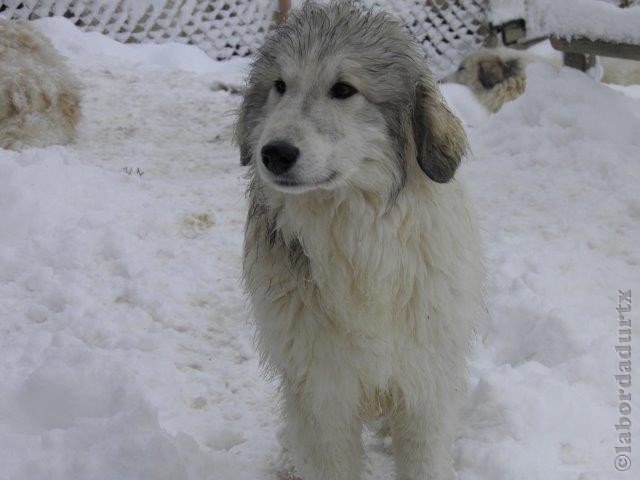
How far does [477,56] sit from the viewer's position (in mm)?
7414

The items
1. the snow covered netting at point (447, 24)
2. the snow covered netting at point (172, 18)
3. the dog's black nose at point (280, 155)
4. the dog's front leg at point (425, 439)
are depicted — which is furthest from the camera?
the snow covered netting at point (447, 24)

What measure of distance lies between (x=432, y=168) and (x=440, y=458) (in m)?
1.02

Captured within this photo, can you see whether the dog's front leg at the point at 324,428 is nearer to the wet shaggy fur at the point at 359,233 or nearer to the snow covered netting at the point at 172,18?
the wet shaggy fur at the point at 359,233

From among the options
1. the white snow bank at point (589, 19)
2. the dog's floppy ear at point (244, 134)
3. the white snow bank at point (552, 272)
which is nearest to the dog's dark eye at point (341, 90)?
the dog's floppy ear at point (244, 134)

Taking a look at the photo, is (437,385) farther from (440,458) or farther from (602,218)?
(602,218)

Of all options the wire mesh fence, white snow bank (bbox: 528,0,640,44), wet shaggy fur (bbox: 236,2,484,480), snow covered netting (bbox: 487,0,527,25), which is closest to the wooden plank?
white snow bank (bbox: 528,0,640,44)

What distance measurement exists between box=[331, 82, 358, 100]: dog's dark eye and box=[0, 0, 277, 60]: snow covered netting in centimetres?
641

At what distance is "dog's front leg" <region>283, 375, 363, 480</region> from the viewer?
2.33 metres

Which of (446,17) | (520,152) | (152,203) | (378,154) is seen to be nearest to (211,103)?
(152,203)

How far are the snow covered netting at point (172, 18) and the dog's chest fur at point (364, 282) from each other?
21.2ft

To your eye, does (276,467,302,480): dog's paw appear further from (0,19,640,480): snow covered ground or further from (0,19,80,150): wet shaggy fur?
(0,19,80,150): wet shaggy fur

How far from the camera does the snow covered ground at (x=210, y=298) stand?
2.72 m

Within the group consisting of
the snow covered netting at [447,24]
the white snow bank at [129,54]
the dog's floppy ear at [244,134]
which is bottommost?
the white snow bank at [129,54]

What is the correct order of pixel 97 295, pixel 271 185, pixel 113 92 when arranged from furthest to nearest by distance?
pixel 113 92, pixel 97 295, pixel 271 185
